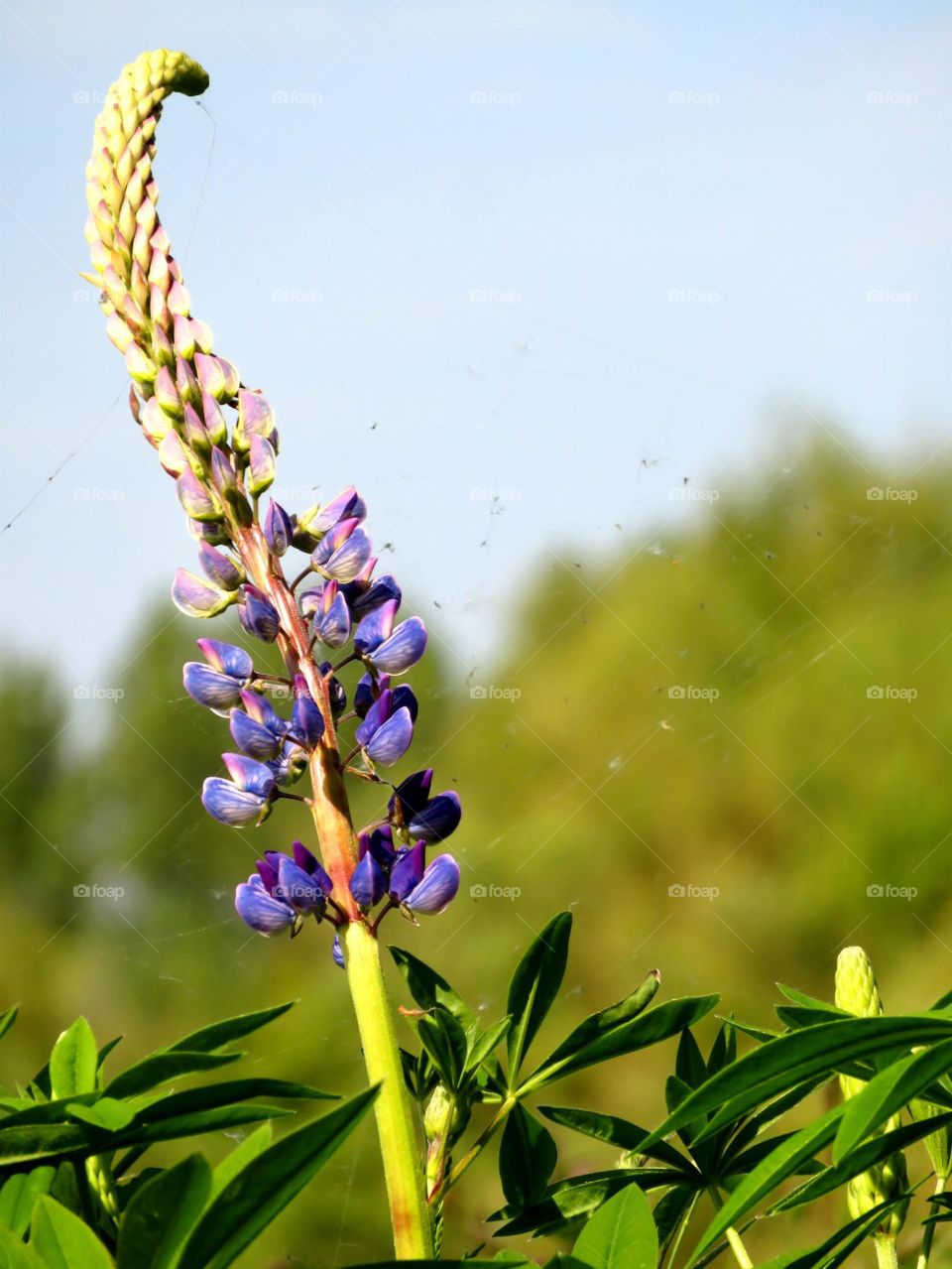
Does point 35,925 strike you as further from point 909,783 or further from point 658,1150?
point 658,1150

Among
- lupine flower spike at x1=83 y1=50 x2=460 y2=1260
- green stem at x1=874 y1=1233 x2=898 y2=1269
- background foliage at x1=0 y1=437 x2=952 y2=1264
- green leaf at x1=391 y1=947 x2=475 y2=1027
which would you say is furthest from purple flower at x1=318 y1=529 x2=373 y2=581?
background foliage at x1=0 y1=437 x2=952 y2=1264

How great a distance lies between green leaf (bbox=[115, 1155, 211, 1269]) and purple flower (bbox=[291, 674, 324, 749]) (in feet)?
0.40

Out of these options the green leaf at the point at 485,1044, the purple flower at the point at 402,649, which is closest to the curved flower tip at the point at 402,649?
the purple flower at the point at 402,649

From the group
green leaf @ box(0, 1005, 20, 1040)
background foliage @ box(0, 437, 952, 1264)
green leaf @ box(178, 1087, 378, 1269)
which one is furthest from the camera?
background foliage @ box(0, 437, 952, 1264)

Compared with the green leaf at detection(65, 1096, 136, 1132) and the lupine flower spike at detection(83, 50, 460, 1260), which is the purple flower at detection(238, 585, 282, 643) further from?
the green leaf at detection(65, 1096, 136, 1132)

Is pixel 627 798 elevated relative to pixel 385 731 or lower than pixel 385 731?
lower

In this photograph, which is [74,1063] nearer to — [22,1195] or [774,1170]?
[22,1195]

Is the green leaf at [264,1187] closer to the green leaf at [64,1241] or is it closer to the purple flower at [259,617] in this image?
the green leaf at [64,1241]

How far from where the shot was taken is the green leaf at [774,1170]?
0.17m

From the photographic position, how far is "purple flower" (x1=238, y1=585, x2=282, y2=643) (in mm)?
293

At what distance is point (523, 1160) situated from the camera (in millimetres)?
279

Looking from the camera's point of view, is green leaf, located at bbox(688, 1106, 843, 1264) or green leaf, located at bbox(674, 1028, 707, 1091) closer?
green leaf, located at bbox(688, 1106, 843, 1264)

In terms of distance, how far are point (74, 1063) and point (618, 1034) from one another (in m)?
0.12

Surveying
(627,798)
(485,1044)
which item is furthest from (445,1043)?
(627,798)
